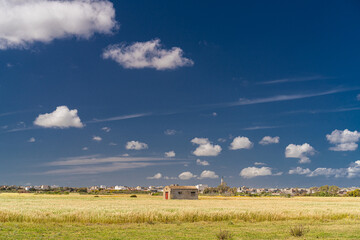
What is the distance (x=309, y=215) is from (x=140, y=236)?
2100 cm

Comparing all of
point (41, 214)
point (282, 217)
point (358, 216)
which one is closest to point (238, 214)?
point (282, 217)

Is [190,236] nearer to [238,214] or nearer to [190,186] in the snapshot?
[238,214]

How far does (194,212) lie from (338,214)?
52.2ft

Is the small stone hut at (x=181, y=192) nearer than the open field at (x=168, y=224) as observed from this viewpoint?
No

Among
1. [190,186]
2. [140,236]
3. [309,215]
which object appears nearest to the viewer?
[140,236]

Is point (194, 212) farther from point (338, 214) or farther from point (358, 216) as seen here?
point (358, 216)

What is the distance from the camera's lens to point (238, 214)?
33.5m

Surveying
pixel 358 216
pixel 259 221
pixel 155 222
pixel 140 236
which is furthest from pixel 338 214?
pixel 140 236

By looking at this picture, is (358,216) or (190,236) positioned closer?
(190,236)

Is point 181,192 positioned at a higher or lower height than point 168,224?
higher

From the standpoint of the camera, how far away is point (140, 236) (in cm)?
2077

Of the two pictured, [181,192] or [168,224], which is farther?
[181,192]

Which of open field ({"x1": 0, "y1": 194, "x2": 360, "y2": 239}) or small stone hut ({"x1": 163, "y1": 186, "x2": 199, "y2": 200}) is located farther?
small stone hut ({"x1": 163, "y1": 186, "x2": 199, "y2": 200})

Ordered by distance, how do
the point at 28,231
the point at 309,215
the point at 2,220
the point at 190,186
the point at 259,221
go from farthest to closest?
the point at 190,186 → the point at 309,215 → the point at 259,221 → the point at 2,220 → the point at 28,231
